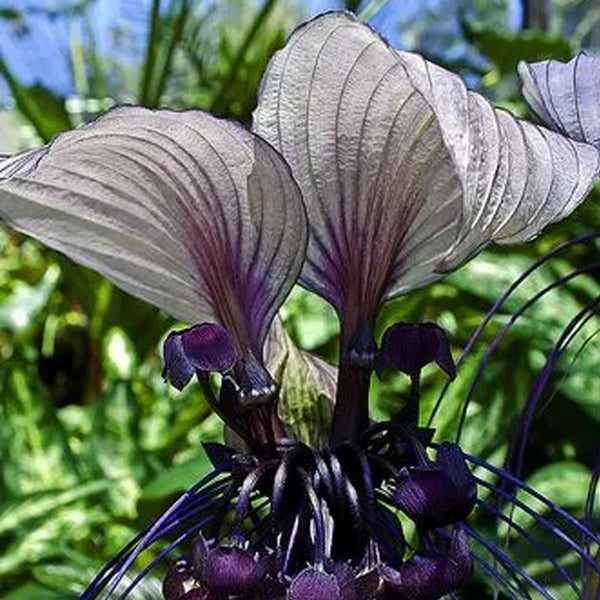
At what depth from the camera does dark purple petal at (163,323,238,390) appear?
0.36 meters

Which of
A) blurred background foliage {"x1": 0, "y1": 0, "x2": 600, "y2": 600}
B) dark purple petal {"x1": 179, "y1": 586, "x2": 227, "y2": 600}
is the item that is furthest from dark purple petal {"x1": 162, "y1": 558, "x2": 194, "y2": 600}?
blurred background foliage {"x1": 0, "y1": 0, "x2": 600, "y2": 600}

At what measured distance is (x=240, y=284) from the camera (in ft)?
1.28

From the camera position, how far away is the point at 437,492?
34 cm

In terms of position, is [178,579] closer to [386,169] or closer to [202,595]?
[202,595]

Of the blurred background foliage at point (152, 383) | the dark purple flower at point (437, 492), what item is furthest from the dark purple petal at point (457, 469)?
the blurred background foliage at point (152, 383)

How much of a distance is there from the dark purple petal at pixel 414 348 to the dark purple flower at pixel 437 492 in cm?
4

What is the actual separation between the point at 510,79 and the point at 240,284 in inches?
65.4

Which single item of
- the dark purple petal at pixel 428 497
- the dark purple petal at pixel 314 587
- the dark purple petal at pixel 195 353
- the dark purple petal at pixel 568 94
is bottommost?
the dark purple petal at pixel 314 587

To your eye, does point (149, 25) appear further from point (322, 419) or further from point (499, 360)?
point (322, 419)

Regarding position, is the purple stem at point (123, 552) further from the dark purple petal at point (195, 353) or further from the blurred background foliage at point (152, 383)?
the blurred background foliage at point (152, 383)

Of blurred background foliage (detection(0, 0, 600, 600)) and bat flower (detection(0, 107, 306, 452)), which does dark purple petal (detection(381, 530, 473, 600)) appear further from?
blurred background foliage (detection(0, 0, 600, 600))

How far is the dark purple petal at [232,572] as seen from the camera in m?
0.33

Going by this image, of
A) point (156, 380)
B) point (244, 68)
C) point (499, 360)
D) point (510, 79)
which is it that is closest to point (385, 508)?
point (499, 360)

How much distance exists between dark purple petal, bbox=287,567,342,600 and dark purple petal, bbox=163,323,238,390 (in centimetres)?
7
